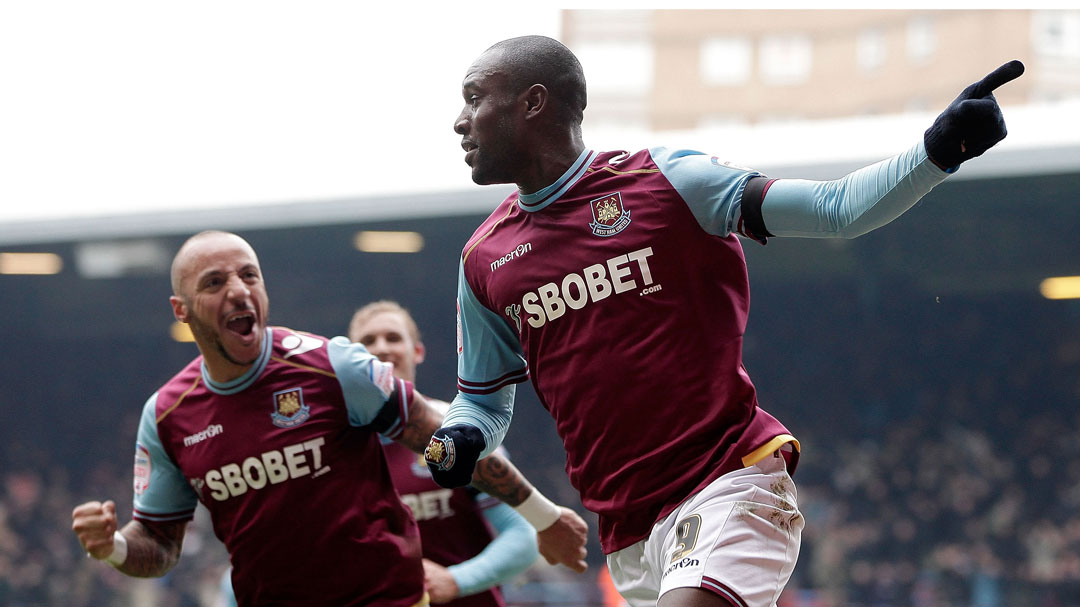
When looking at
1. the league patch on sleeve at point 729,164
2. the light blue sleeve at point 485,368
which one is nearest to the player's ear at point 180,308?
the light blue sleeve at point 485,368

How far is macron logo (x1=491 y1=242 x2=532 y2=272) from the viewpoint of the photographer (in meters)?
2.95

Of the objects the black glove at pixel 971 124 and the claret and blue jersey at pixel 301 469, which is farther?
the claret and blue jersey at pixel 301 469

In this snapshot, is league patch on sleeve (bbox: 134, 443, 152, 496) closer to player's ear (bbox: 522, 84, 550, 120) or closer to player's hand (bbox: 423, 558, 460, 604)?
player's hand (bbox: 423, 558, 460, 604)

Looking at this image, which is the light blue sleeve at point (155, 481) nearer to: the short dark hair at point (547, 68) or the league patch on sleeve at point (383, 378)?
the league patch on sleeve at point (383, 378)

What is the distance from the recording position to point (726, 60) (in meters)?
29.0

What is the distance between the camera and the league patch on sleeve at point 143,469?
3.67 meters

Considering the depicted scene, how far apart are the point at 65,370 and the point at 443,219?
25.5 ft

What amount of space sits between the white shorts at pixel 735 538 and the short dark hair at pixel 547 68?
3.54ft

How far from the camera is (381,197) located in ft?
48.5

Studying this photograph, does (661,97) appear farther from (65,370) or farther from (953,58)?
(65,370)

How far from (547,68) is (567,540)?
155cm

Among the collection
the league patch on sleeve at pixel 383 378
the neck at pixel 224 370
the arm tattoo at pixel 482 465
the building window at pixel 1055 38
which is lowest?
the building window at pixel 1055 38

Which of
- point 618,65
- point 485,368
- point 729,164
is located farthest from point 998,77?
point 618,65

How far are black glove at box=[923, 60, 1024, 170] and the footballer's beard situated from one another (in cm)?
214
